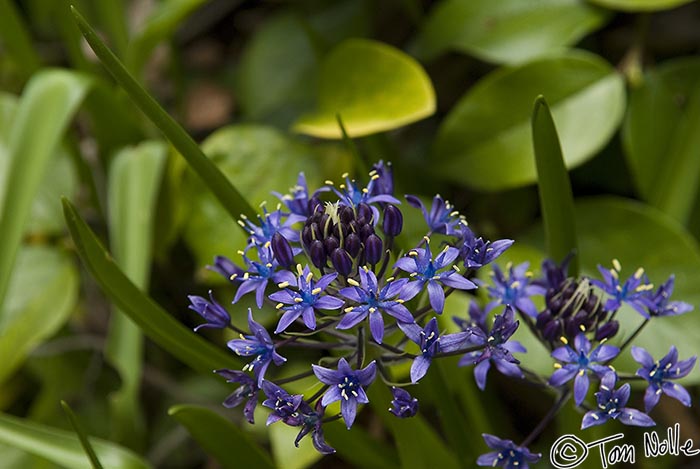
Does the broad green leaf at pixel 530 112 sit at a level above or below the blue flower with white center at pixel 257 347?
below

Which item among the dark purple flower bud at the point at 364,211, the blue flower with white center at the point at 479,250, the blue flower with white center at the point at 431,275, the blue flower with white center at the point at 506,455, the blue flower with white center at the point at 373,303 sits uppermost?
the dark purple flower bud at the point at 364,211

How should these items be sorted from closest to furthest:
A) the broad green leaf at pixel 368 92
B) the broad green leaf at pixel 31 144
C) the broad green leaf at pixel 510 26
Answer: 1. the broad green leaf at pixel 31 144
2. the broad green leaf at pixel 368 92
3. the broad green leaf at pixel 510 26

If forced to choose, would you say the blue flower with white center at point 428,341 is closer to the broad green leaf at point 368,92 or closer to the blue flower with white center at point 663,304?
A: the blue flower with white center at point 663,304

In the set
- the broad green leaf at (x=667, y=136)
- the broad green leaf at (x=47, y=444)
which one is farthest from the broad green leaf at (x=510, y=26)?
the broad green leaf at (x=47, y=444)

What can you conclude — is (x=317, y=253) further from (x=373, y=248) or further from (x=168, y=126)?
(x=168, y=126)

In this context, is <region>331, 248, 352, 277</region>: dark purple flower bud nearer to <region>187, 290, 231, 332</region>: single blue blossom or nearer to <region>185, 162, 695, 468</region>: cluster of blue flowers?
<region>185, 162, 695, 468</region>: cluster of blue flowers

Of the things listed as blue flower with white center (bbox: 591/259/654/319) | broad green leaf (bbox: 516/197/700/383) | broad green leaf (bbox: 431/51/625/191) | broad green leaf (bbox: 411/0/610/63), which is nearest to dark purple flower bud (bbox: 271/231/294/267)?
blue flower with white center (bbox: 591/259/654/319)
